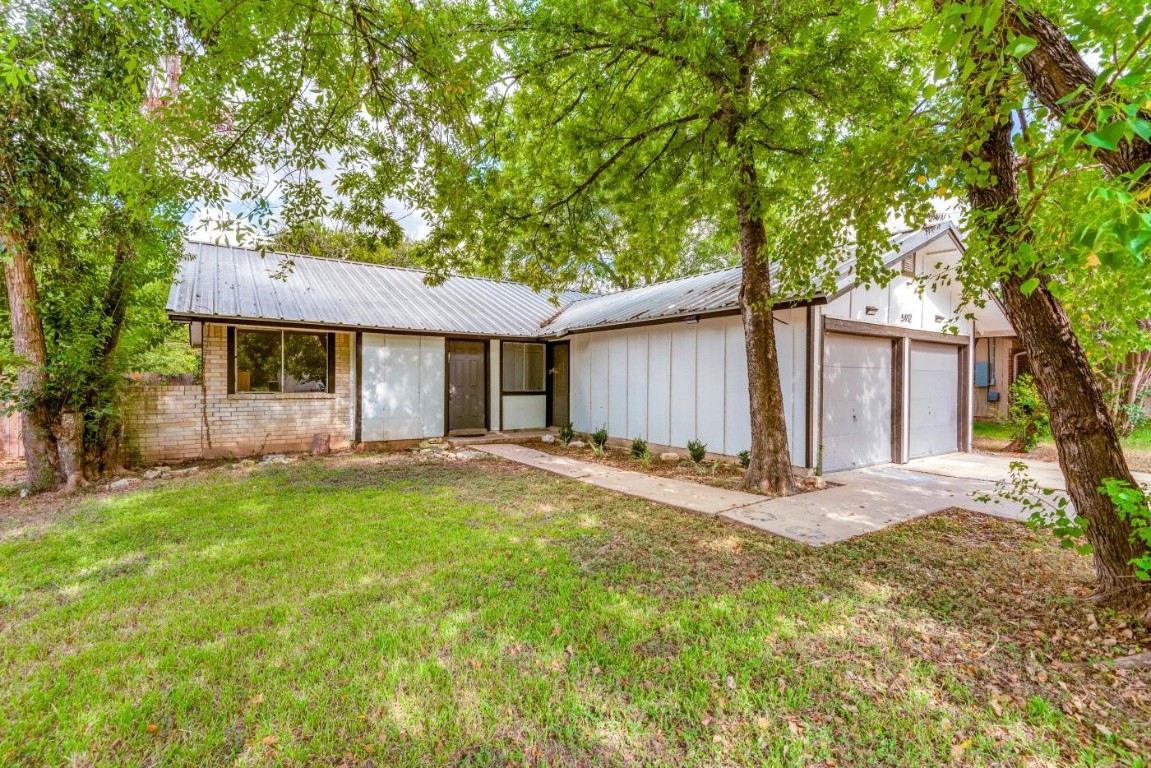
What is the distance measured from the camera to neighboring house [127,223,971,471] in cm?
791

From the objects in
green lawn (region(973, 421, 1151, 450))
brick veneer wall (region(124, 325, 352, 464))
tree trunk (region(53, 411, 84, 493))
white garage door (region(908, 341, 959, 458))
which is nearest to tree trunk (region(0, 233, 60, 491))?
tree trunk (region(53, 411, 84, 493))

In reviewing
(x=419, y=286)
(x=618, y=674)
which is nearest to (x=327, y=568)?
(x=618, y=674)

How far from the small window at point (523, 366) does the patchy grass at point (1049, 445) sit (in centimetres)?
984

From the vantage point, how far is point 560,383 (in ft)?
41.1

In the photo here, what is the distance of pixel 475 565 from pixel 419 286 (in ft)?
32.8

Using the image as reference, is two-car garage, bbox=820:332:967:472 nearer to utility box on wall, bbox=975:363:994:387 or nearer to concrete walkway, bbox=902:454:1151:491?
concrete walkway, bbox=902:454:1151:491

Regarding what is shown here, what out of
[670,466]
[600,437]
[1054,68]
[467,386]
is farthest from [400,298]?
[1054,68]

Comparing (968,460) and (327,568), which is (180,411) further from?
(968,460)

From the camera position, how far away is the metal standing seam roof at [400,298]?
848cm

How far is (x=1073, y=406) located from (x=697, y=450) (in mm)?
5363

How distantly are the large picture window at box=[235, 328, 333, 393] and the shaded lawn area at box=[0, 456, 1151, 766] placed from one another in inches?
178

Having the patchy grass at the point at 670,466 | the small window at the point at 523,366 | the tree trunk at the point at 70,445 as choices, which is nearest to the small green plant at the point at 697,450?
the patchy grass at the point at 670,466

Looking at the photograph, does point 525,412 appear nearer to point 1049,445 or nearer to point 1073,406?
point 1073,406

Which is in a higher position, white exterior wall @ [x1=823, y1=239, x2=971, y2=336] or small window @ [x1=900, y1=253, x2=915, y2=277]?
small window @ [x1=900, y1=253, x2=915, y2=277]
